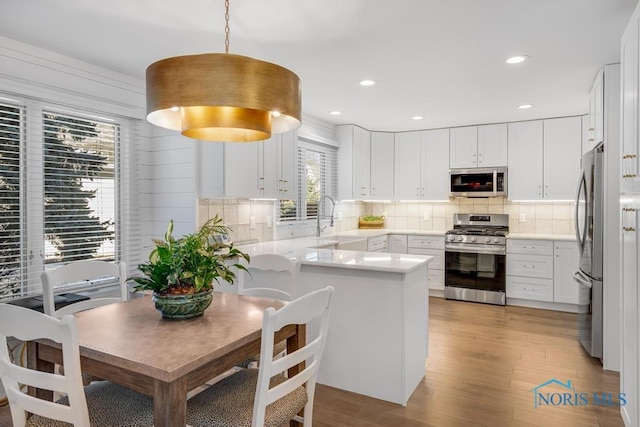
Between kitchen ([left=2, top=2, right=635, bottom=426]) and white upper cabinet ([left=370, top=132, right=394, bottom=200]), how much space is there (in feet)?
0.07

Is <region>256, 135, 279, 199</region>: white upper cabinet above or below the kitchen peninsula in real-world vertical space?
above

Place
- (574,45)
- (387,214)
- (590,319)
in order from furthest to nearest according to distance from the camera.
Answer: (387,214) → (590,319) → (574,45)

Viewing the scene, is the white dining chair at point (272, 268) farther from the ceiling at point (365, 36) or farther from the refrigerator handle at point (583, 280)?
the refrigerator handle at point (583, 280)

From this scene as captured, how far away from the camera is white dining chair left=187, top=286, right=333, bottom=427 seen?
1319 millimetres

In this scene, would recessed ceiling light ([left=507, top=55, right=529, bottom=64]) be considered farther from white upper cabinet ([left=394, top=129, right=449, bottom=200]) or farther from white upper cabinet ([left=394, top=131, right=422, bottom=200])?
white upper cabinet ([left=394, top=131, right=422, bottom=200])

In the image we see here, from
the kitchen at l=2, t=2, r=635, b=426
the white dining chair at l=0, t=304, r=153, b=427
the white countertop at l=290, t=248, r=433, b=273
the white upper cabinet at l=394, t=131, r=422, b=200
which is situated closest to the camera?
the white dining chair at l=0, t=304, r=153, b=427

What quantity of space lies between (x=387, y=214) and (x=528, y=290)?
89.5 inches

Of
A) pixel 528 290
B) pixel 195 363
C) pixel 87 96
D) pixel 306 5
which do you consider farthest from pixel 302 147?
pixel 195 363

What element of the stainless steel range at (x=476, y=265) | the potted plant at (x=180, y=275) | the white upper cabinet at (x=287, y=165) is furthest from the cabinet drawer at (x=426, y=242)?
the potted plant at (x=180, y=275)

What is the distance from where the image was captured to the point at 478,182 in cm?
532

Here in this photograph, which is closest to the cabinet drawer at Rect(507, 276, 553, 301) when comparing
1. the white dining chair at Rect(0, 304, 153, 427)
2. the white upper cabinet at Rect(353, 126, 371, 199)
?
the white upper cabinet at Rect(353, 126, 371, 199)

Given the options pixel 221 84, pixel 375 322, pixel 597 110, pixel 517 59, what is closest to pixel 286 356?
pixel 221 84

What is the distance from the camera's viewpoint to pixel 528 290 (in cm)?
482

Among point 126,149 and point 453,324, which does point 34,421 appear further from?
point 453,324
